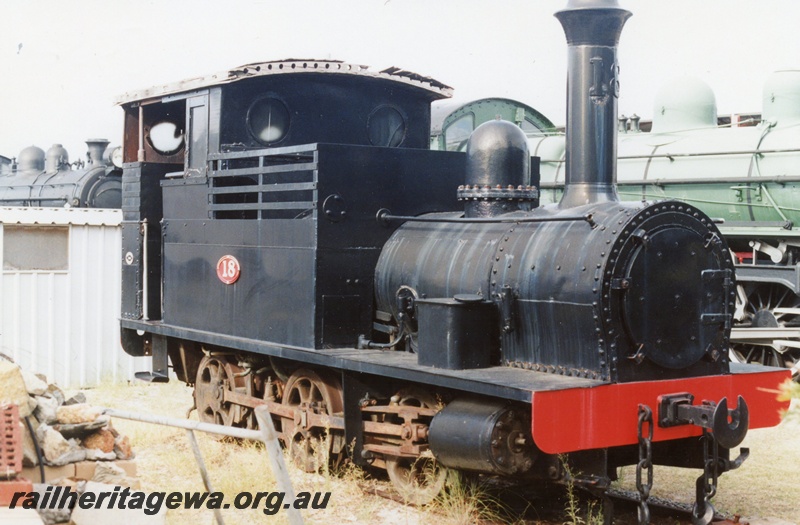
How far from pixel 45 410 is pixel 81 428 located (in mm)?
215

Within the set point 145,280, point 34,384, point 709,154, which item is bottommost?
point 34,384

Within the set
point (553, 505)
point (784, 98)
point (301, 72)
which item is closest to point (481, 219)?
point (553, 505)

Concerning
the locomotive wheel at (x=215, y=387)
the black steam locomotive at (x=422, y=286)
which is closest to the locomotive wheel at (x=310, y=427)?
the black steam locomotive at (x=422, y=286)

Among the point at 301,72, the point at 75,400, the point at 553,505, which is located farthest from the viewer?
the point at 301,72

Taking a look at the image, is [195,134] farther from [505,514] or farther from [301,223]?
[505,514]

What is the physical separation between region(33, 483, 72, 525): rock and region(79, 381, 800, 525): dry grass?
0.85 metres

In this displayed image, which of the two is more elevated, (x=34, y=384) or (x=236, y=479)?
(x=34, y=384)

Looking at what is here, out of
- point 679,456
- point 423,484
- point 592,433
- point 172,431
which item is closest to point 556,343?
point 592,433

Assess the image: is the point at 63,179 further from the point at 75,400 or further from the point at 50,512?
→ the point at 50,512

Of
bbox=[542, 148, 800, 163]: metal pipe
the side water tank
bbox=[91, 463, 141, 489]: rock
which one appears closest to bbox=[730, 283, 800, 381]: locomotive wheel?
bbox=[542, 148, 800, 163]: metal pipe

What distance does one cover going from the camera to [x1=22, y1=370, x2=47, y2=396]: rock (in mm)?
5629

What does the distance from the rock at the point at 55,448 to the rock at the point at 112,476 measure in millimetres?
125

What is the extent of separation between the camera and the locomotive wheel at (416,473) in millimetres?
6176

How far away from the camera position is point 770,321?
10695mm
